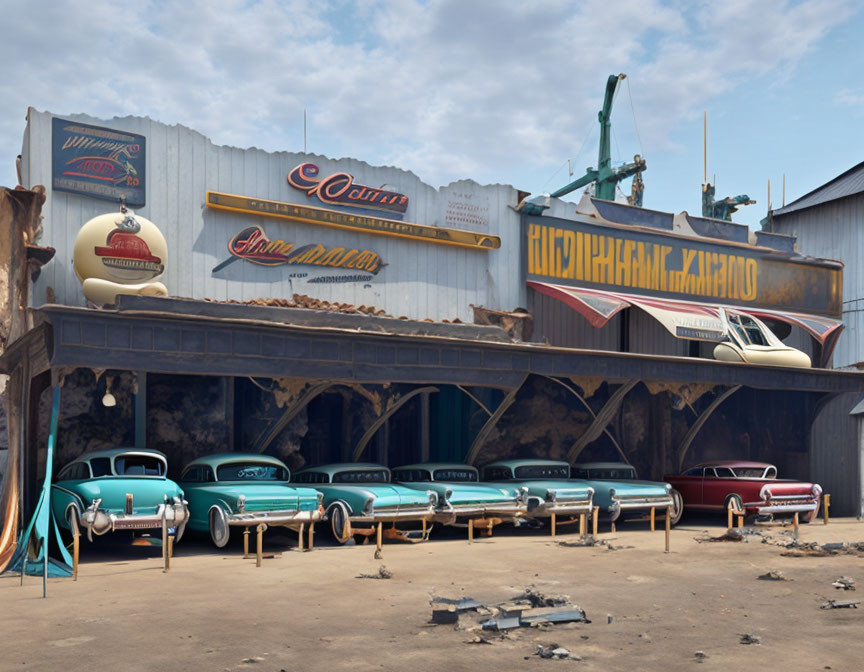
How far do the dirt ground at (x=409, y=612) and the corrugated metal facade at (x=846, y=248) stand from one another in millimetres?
16629

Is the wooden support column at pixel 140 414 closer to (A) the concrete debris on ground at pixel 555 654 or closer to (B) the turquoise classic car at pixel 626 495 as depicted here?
(B) the turquoise classic car at pixel 626 495

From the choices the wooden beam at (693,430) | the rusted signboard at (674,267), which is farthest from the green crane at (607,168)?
the wooden beam at (693,430)

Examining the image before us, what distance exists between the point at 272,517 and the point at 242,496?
1.93ft

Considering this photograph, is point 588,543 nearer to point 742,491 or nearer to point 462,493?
point 462,493

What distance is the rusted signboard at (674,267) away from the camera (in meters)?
22.9

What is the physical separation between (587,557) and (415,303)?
8727 millimetres

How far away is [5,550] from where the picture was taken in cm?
1189

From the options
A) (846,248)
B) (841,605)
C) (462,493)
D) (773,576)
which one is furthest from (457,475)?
(846,248)

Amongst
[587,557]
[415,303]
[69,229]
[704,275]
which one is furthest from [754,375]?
[69,229]

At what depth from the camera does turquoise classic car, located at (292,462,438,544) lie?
1458cm

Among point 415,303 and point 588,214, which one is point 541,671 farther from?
point 588,214

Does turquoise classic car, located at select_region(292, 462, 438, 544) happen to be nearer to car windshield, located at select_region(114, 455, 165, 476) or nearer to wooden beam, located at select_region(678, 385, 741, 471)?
car windshield, located at select_region(114, 455, 165, 476)

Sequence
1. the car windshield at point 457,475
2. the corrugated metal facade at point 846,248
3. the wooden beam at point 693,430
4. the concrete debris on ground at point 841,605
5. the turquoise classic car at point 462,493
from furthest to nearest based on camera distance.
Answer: the corrugated metal facade at point 846,248, the wooden beam at point 693,430, the car windshield at point 457,475, the turquoise classic car at point 462,493, the concrete debris on ground at point 841,605

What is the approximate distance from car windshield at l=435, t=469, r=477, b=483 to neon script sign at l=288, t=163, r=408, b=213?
6.50 m
